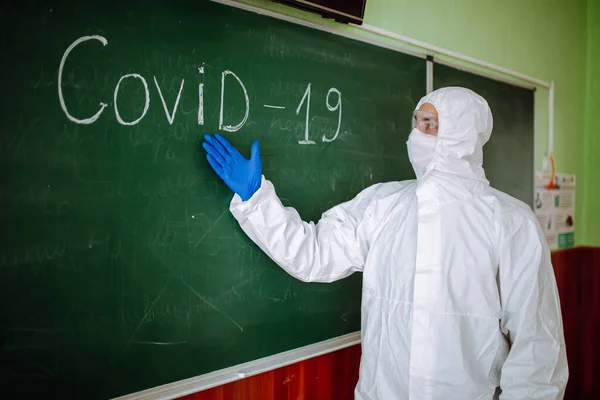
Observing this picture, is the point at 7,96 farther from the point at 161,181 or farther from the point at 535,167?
the point at 535,167

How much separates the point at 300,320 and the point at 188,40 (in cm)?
111

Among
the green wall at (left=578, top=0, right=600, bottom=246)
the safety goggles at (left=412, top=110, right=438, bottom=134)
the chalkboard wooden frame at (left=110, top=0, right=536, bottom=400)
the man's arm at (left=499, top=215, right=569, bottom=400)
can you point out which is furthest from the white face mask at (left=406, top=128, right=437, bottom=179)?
the green wall at (left=578, top=0, right=600, bottom=246)

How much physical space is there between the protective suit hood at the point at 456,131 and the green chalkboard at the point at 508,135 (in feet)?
2.74

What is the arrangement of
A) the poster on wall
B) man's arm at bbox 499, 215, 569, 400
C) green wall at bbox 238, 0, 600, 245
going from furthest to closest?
the poster on wall → green wall at bbox 238, 0, 600, 245 → man's arm at bbox 499, 215, 569, 400

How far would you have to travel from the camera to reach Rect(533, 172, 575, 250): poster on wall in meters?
2.83

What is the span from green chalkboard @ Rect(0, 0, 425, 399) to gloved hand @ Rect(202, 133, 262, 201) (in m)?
0.05

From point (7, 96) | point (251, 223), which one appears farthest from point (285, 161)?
point (7, 96)

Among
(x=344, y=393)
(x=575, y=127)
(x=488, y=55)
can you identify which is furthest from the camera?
(x=575, y=127)

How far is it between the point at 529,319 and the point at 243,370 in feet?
3.20

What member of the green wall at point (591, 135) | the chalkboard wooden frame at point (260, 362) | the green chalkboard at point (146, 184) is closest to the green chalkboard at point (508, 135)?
the chalkboard wooden frame at point (260, 362)

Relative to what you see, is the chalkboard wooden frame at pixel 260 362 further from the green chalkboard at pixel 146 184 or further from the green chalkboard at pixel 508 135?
the green chalkboard at pixel 508 135

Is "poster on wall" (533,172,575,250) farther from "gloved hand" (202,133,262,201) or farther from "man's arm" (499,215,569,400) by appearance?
"gloved hand" (202,133,262,201)

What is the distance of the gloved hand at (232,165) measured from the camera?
1.33 m

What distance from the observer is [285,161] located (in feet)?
5.14
